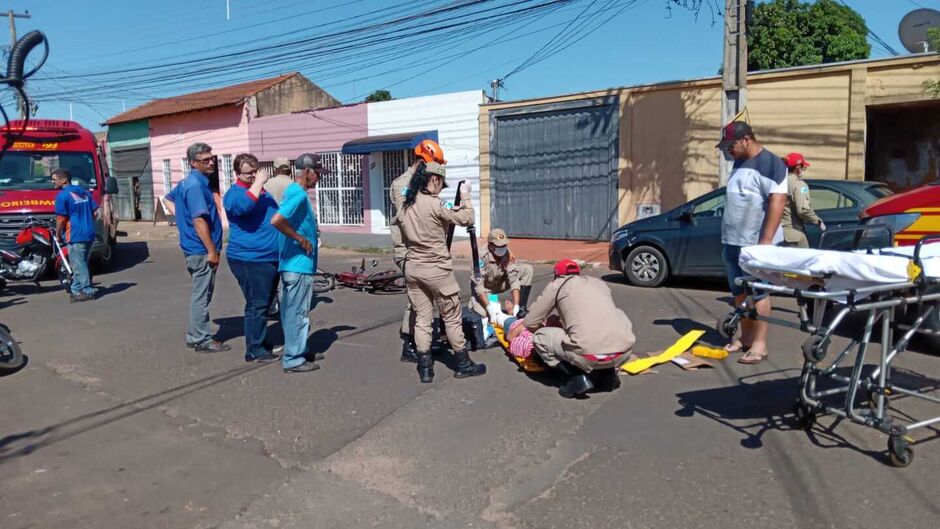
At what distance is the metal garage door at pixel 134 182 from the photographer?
29203mm

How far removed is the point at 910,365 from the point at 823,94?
943 cm

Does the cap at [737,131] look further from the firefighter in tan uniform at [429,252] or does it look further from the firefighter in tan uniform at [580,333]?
the firefighter in tan uniform at [429,252]

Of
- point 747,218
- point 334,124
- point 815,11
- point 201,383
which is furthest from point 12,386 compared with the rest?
point 815,11

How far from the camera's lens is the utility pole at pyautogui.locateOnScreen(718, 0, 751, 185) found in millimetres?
11547

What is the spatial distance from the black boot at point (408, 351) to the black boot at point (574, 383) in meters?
1.49

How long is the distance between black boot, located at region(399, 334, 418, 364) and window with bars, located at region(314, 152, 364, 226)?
15.3 meters

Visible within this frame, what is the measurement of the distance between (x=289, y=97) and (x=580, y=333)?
23473 millimetres

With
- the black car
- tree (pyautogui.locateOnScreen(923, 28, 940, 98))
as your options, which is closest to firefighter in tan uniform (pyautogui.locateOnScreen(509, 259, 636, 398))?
the black car

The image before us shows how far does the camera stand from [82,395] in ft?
18.0

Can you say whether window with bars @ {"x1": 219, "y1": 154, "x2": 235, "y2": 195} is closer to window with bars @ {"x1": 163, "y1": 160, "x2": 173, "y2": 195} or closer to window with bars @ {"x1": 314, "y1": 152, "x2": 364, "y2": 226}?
window with bars @ {"x1": 163, "y1": 160, "x2": 173, "y2": 195}

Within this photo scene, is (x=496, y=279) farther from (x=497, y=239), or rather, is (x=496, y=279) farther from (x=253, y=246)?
(x=253, y=246)

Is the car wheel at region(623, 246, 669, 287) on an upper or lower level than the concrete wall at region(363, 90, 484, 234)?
lower

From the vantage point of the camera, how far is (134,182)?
3005 cm

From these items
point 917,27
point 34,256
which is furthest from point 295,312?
point 917,27
